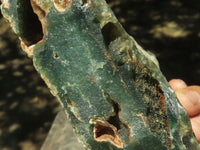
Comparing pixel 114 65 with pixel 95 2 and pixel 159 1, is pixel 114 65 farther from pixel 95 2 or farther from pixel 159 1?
pixel 159 1

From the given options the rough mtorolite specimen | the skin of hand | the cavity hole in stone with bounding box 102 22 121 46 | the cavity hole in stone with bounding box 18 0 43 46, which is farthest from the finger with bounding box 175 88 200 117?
the cavity hole in stone with bounding box 18 0 43 46

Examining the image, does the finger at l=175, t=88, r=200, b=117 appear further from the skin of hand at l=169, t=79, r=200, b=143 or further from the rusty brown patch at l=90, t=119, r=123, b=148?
the rusty brown patch at l=90, t=119, r=123, b=148

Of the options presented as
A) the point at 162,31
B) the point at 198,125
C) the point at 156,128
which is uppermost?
the point at 156,128

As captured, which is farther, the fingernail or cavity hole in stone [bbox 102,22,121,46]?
the fingernail

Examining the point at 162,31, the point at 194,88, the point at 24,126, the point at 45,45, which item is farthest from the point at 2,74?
the point at 45,45

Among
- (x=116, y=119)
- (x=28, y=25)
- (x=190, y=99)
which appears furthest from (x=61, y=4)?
(x=190, y=99)

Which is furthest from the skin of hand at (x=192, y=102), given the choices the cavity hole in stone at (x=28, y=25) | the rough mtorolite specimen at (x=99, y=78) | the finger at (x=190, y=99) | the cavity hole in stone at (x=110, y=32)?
the cavity hole in stone at (x=28, y=25)

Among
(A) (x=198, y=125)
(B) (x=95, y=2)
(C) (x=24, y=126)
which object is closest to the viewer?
(B) (x=95, y=2)
